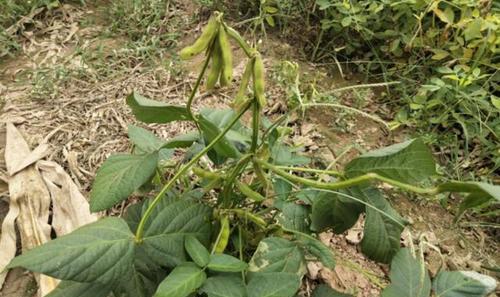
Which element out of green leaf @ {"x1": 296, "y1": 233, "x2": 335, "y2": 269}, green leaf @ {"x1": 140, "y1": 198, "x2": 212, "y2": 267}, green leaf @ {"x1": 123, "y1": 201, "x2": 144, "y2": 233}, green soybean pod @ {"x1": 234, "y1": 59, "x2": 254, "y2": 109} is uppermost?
green soybean pod @ {"x1": 234, "y1": 59, "x2": 254, "y2": 109}

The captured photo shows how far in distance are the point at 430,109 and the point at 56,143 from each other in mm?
1520

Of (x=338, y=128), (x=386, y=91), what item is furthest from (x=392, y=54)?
(x=338, y=128)

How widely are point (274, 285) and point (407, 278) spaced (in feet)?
0.91

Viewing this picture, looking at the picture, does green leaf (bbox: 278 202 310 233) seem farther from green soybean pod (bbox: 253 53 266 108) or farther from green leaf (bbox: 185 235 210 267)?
green soybean pod (bbox: 253 53 266 108)

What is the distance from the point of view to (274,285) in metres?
0.98

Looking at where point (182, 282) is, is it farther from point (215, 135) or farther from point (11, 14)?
point (11, 14)

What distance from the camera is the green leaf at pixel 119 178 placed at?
3.54ft

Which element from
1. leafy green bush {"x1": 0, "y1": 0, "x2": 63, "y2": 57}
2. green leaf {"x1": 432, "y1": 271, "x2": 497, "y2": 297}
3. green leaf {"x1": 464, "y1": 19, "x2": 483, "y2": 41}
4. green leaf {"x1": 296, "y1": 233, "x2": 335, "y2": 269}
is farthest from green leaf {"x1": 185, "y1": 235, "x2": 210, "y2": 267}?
leafy green bush {"x1": 0, "y1": 0, "x2": 63, "y2": 57}

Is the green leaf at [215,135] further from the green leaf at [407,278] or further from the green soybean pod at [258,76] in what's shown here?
the green leaf at [407,278]

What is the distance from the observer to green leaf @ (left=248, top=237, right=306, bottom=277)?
3.58ft

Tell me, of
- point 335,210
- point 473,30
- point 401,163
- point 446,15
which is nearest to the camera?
point 401,163

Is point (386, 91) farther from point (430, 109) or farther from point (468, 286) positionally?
point (468, 286)

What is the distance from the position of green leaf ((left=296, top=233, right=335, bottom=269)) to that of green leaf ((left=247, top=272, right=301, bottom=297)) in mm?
140

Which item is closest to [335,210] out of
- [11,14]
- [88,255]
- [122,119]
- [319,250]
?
[319,250]
